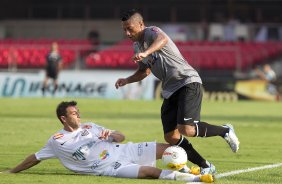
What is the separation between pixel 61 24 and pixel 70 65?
285 inches

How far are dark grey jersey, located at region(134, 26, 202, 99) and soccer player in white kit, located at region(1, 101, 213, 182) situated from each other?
2.72ft

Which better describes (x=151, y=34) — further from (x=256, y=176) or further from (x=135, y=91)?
(x=135, y=91)

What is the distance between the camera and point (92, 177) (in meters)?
10.9

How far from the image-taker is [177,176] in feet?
34.4

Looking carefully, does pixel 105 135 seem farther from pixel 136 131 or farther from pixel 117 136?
pixel 136 131

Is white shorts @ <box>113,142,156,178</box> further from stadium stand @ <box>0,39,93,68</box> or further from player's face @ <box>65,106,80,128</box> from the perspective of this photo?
stadium stand @ <box>0,39,93,68</box>

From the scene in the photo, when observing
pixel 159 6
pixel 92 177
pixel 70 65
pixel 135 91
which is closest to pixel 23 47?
pixel 70 65

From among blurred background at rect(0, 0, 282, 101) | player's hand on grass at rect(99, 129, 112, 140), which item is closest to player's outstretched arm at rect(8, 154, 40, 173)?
player's hand on grass at rect(99, 129, 112, 140)

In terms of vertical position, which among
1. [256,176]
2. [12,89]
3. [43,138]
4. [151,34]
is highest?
[151,34]

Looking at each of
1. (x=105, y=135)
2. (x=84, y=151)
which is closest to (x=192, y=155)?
(x=105, y=135)

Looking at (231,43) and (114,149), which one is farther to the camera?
(231,43)

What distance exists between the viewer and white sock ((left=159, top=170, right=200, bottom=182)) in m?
10.4

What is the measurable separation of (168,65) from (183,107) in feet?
1.87

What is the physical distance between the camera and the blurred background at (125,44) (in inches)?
1390
